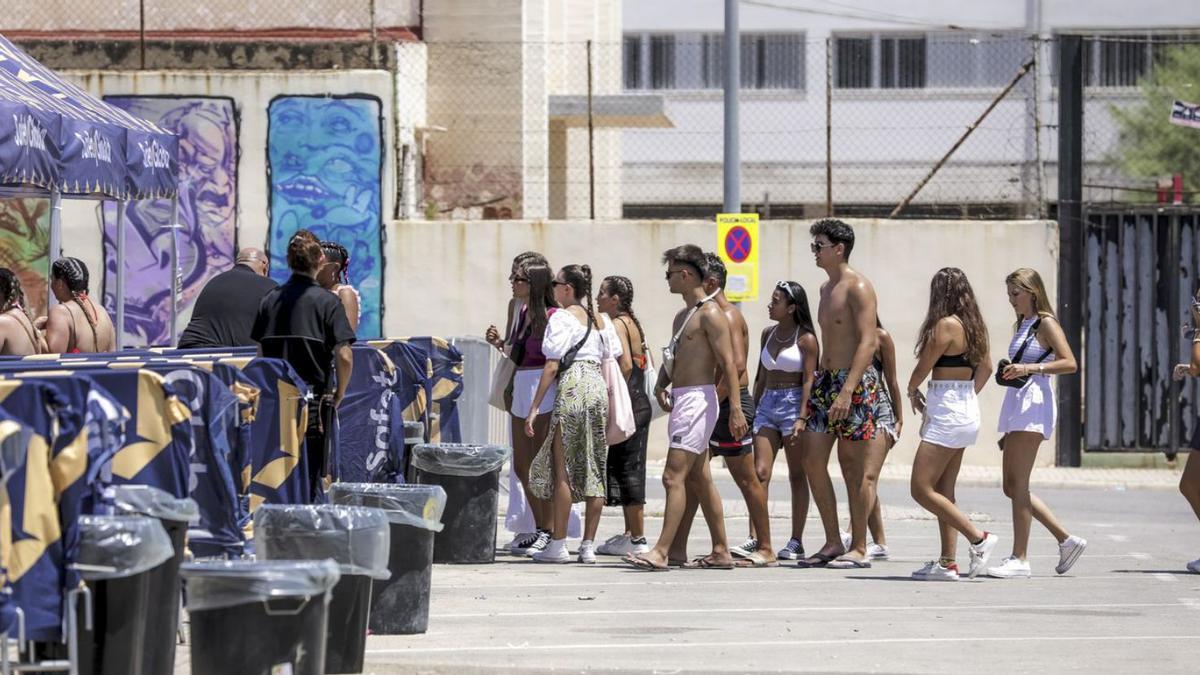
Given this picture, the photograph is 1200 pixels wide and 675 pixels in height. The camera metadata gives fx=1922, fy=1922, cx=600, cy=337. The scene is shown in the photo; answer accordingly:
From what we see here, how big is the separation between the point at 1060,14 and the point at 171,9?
2455cm

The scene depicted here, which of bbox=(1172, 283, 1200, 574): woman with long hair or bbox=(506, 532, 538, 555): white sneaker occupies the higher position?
bbox=(1172, 283, 1200, 574): woman with long hair

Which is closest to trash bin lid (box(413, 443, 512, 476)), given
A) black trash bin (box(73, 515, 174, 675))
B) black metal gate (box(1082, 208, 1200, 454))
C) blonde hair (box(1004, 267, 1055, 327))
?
blonde hair (box(1004, 267, 1055, 327))

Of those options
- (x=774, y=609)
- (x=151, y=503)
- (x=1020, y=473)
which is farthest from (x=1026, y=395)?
(x=151, y=503)

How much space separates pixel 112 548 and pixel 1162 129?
39877mm

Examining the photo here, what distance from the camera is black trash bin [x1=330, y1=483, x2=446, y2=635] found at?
8.59m

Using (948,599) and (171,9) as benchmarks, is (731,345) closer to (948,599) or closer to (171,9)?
(948,599)

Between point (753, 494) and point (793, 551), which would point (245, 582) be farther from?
point (793, 551)

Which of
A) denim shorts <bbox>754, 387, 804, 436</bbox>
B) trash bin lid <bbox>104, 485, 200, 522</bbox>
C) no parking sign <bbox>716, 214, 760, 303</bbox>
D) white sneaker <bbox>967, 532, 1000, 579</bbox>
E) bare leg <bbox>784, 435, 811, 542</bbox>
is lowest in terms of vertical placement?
white sneaker <bbox>967, 532, 1000, 579</bbox>

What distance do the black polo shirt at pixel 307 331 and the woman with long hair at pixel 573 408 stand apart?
2.02 metres

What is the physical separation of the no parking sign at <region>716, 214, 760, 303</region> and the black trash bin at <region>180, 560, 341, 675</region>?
12268 millimetres

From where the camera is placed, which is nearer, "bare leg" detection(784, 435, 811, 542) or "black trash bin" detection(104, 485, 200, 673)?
"black trash bin" detection(104, 485, 200, 673)

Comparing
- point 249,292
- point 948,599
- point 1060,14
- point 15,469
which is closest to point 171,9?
point 249,292

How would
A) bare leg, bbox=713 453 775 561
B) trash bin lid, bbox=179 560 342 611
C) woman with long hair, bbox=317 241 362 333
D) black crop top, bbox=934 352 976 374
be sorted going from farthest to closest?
1. woman with long hair, bbox=317 241 362 333
2. bare leg, bbox=713 453 775 561
3. black crop top, bbox=934 352 976 374
4. trash bin lid, bbox=179 560 342 611

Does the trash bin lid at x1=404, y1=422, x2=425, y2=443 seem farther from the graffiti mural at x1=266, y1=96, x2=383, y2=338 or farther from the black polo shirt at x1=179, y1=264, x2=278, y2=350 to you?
the graffiti mural at x1=266, y1=96, x2=383, y2=338
